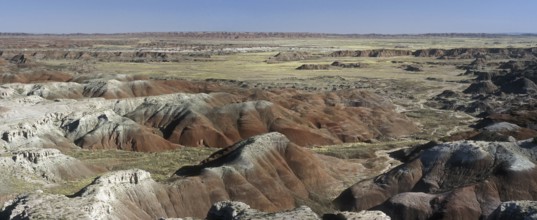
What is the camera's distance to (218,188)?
135 ft

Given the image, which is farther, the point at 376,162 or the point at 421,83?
the point at 421,83

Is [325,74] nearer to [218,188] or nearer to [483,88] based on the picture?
[483,88]

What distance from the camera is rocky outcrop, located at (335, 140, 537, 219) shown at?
3906 cm

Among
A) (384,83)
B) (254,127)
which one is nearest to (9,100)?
(254,127)

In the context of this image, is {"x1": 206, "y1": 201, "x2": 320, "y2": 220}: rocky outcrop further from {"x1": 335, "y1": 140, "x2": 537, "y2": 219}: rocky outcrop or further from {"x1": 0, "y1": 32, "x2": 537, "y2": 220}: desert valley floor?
{"x1": 335, "y1": 140, "x2": 537, "y2": 219}: rocky outcrop

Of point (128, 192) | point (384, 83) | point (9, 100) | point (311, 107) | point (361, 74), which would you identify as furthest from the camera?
point (361, 74)

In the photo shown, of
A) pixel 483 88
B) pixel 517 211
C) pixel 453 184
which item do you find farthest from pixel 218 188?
pixel 483 88

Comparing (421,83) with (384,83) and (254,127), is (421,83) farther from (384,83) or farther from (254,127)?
(254,127)

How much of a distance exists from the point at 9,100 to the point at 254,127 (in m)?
30.8

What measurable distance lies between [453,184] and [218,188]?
62.1 ft

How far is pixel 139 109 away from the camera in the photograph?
75812mm

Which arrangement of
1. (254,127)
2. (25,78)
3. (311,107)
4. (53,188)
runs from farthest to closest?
(25,78) < (311,107) < (254,127) < (53,188)

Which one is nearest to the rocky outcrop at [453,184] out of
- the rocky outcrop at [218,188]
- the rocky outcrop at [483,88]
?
the rocky outcrop at [218,188]

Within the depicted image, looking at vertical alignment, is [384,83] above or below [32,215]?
below
